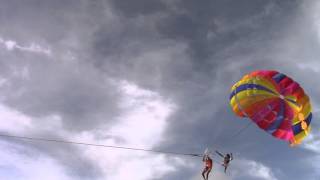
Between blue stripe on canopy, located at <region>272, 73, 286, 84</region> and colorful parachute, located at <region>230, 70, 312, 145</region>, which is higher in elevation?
blue stripe on canopy, located at <region>272, 73, 286, 84</region>

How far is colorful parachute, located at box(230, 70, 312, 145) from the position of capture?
1186 inches

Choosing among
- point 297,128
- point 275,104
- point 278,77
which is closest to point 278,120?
point 275,104

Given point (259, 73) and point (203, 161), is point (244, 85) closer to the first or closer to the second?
point (259, 73)

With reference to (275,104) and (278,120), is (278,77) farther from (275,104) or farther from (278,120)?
(278,120)

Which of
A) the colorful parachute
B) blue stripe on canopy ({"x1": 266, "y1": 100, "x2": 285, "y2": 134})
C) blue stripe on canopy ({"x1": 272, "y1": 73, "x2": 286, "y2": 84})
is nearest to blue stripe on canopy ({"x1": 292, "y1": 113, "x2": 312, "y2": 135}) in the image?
the colorful parachute

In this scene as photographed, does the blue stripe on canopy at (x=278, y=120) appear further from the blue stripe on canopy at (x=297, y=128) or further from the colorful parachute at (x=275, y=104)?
the blue stripe on canopy at (x=297, y=128)

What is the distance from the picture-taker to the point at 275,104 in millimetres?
30891

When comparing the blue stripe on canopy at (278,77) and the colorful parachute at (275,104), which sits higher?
the blue stripe on canopy at (278,77)

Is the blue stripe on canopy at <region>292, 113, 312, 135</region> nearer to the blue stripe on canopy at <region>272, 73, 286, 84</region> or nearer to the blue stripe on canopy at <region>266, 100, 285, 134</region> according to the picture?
the blue stripe on canopy at <region>266, 100, 285, 134</region>

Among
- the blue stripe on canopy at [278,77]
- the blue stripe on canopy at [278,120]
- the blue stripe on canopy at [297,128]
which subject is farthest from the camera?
the blue stripe on canopy at [278,77]

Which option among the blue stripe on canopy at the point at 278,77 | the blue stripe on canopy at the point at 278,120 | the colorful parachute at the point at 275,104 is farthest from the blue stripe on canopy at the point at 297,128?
the blue stripe on canopy at the point at 278,77

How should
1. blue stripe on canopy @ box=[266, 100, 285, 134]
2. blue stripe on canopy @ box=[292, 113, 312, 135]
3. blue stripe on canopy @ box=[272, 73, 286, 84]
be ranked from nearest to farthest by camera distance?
blue stripe on canopy @ box=[292, 113, 312, 135] → blue stripe on canopy @ box=[266, 100, 285, 134] → blue stripe on canopy @ box=[272, 73, 286, 84]

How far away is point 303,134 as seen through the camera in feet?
98.0

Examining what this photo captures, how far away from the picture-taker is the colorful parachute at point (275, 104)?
98.8 feet
